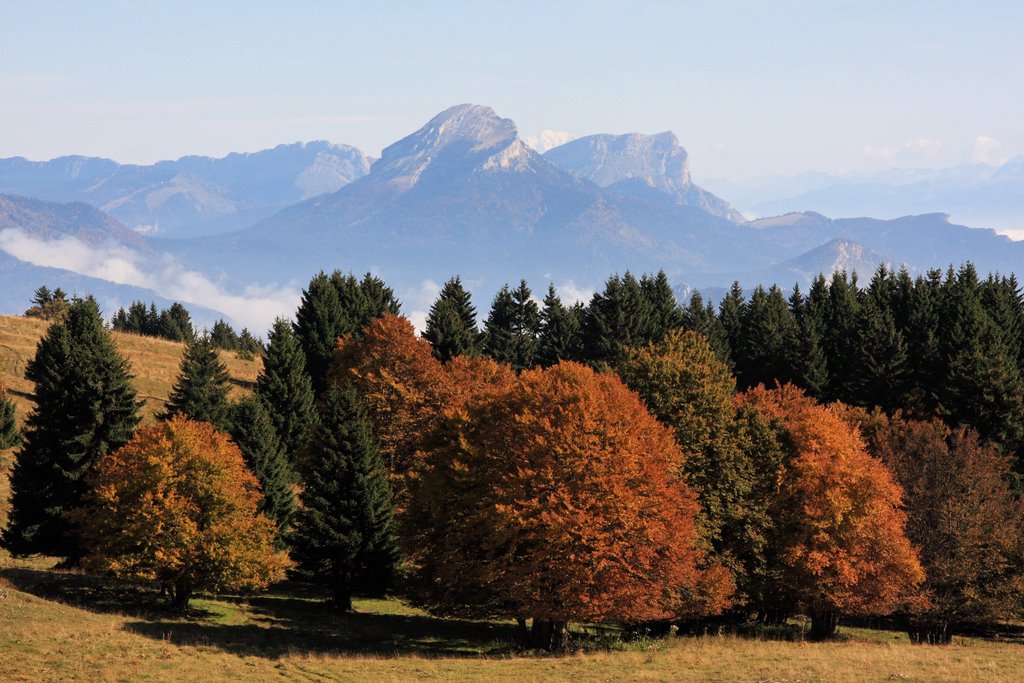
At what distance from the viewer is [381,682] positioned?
36.8 m

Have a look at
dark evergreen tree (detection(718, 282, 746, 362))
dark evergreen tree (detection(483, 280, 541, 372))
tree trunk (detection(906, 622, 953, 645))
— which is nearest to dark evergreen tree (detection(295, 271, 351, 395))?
dark evergreen tree (detection(483, 280, 541, 372))

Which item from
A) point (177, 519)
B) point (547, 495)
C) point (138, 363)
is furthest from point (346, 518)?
point (138, 363)

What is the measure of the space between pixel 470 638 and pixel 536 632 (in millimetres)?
4503

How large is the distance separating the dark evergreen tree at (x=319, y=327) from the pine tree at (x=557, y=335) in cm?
2214

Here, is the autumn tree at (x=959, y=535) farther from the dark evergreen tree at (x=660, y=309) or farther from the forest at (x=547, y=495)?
the dark evergreen tree at (x=660, y=309)

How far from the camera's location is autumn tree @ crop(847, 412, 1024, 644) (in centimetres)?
5894

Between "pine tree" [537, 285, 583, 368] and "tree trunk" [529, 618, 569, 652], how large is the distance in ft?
194

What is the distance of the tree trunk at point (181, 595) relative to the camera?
5066 cm

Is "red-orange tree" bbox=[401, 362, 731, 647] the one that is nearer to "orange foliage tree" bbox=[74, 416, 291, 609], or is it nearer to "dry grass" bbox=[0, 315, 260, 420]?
"orange foliage tree" bbox=[74, 416, 291, 609]

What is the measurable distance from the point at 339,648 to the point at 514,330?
241ft

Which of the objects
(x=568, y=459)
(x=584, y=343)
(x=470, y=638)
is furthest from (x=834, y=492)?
(x=584, y=343)

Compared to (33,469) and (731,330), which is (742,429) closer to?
(33,469)

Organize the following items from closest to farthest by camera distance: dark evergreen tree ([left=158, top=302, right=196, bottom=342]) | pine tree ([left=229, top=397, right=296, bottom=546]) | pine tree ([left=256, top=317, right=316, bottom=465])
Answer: pine tree ([left=229, top=397, right=296, bottom=546]) → pine tree ([left=256, top=317, right=316, bottom=465]) → dark evergreen tree ([left=158, top=302, right=196, bottom=342])

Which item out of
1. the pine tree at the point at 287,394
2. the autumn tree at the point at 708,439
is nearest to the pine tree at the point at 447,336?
the pine tree at the point at 287,394
